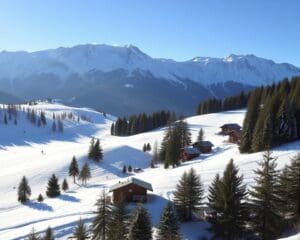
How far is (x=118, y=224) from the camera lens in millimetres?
40625

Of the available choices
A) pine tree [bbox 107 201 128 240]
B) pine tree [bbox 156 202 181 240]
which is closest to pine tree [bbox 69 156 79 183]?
pine tree [bbox 107 201 128 240]

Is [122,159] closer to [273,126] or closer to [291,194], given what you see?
[273,126]

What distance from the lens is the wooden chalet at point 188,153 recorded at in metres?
95.1

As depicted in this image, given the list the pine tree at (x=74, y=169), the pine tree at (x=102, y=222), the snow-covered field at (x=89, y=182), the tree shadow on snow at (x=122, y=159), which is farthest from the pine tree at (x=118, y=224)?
the tree shadow on snow at (x=122, y=159)

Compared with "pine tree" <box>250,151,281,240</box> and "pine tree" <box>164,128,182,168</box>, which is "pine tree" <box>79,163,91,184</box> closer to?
"pine tree" <box>164,128,182,168</box>

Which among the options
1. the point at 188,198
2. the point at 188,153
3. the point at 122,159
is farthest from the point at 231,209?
the point at 122,159

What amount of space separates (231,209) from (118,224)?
38.5 ft

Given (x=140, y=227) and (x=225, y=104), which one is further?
(x=225, y=104)

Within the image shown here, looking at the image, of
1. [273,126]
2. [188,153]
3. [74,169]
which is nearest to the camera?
[273,126]

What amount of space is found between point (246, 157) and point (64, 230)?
35.5 m

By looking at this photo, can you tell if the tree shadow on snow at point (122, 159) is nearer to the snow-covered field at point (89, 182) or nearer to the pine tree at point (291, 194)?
the snow-covered field at point (89, 182)

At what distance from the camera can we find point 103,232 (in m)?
41.8

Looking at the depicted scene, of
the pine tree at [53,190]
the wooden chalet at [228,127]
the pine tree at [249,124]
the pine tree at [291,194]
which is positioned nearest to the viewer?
the pine tree at [291,194]

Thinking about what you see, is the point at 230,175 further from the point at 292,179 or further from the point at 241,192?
the point at 292,179
